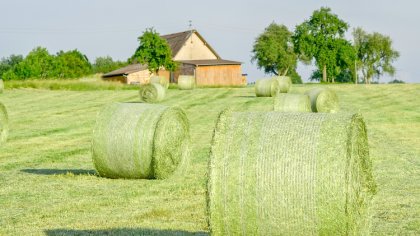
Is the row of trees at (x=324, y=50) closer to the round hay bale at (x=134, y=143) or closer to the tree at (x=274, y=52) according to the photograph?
the tree at (x=274, y=52)

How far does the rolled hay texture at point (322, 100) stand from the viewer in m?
31.6

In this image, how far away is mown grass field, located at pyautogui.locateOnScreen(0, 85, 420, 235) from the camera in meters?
10.7

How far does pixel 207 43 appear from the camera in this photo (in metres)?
94.3

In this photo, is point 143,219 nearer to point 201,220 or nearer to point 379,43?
point 201,220

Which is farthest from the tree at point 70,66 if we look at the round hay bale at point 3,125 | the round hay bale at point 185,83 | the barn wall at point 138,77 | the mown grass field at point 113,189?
the round hay bale at point 3,125

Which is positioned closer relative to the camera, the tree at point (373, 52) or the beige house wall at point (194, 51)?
the beige house wall at point (194, 51)

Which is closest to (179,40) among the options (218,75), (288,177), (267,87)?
(218,75)

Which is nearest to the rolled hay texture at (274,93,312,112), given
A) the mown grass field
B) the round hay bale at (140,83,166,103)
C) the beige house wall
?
the mown grass field

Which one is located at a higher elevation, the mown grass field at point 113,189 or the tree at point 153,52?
the tree at point 153,52

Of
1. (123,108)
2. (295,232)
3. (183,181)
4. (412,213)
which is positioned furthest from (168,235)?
(123,108)

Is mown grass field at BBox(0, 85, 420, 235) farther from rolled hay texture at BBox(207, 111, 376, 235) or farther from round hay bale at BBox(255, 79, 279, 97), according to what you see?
round hay bale at BBox(255, 79, 279, 97)

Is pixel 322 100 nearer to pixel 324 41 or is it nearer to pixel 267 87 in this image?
pixel 267 87

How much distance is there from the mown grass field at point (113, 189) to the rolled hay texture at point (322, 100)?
2168mm

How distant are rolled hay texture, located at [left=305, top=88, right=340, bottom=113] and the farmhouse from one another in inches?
1848
